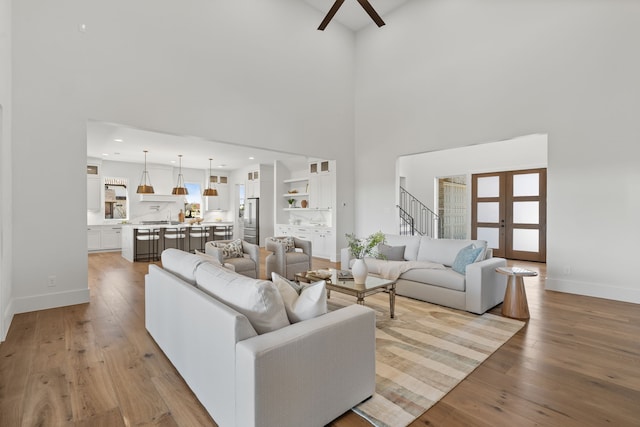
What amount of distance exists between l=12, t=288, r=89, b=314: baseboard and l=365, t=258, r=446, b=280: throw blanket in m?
4.01

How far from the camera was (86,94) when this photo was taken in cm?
414

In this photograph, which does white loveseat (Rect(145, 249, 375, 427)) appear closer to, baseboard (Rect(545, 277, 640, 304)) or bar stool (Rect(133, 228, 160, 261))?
baseboard (Rect(545, 277, 640, 304))

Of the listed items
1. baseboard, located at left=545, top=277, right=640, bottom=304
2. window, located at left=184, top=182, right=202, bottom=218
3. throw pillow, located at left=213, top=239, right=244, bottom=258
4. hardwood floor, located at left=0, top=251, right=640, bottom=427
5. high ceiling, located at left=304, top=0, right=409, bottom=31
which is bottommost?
hardwood floor, located at left=0, top=251, right=640, bottom=427

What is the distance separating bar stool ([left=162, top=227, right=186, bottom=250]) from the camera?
768 centimetres

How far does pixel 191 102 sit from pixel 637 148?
6642mm

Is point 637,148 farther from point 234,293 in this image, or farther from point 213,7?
point 213,7

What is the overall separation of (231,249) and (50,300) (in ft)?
7.65

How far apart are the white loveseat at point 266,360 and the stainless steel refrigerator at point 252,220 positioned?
25.7 ft

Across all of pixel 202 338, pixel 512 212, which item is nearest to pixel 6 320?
pixel 202 338

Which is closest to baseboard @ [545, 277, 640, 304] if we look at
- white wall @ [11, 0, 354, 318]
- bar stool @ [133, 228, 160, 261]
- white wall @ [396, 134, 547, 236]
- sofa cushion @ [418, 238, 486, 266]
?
sofa cushion @ [418, 238, 486, 266]

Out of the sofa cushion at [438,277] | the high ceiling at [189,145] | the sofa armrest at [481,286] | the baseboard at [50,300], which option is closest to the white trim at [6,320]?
the baseboard at [50,300]

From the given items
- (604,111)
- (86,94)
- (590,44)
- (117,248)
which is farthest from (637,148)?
(117,248)

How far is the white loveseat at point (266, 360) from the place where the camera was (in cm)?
145

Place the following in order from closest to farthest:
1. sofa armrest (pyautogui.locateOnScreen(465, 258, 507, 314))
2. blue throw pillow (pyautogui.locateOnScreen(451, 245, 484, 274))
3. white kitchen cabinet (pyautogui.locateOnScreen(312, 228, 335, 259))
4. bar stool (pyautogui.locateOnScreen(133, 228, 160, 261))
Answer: sofa armrest (pyautogui.locateOnScreen(465, 258, 507, 314)) < blue throw pillow (pyautogui.locateOnScreen(451, 245, 484, 274)) < bar stool (pyautogui.locateOnScreen(133, 228, 160, 261)) < white kitchen cabinet (pyautogui.locateOnScreen(312, 228, 335, 259))
